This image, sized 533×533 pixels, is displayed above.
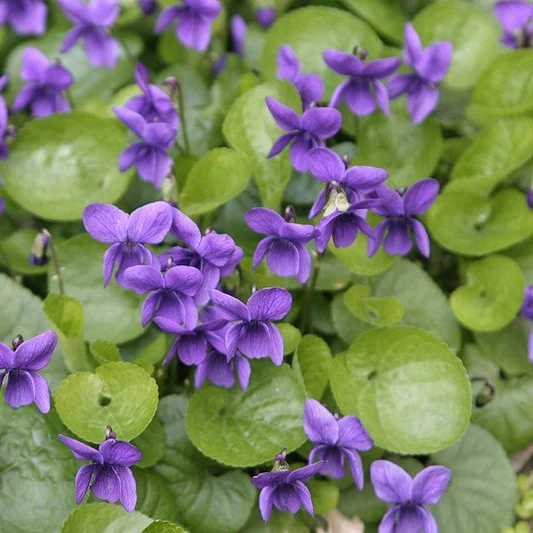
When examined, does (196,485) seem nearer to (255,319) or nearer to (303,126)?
(255,319)

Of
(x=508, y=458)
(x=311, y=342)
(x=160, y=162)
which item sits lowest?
(x=508, y=458)


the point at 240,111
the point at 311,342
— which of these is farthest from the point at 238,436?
the point at 240,111

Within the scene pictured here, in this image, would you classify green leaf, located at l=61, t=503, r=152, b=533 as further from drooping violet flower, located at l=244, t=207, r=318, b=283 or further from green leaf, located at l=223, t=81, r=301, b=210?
green leaf, located at l=223, t=81, r=301, b=210

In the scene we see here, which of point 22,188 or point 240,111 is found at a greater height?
point 240,111

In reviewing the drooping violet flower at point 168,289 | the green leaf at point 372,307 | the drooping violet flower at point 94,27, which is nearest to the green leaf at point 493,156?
the green leaf at point 372,307

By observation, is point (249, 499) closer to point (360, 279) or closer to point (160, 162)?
point (360, 279)
